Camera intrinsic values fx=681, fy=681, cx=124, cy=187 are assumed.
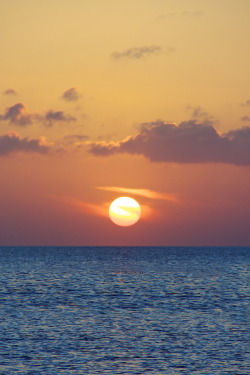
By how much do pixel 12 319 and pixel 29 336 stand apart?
32.6 feet

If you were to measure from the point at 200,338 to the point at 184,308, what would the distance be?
62.1 feet

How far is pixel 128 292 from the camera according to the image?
87938mm

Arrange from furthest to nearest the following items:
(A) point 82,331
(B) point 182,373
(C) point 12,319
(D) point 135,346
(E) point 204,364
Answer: (C) point 12,319
(A) point 82,331
(D) point 135,346
(E) point 204,364
(B) point 182,373

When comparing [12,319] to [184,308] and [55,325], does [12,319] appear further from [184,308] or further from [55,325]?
[184,308]

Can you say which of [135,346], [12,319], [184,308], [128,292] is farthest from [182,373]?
[128,292]

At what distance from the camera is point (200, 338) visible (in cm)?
5000

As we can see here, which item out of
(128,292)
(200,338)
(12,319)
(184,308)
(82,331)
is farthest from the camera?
(128,292)

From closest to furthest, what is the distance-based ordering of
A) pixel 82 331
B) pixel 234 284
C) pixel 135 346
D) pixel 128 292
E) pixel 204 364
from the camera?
1. pixel 204 364
2. pixel 135 346
3. pixel 82 331
4. pixel 128 292
5. pixel 234 284

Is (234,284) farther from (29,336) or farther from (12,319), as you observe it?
(29,336)

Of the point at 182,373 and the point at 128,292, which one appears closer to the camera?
the point at 182,373

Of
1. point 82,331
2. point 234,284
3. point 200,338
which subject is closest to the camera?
point 200,338

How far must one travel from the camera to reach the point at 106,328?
2154 inches

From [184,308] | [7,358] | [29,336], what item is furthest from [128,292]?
[7,358]

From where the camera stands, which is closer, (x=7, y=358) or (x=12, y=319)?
(x=7, y=358)
